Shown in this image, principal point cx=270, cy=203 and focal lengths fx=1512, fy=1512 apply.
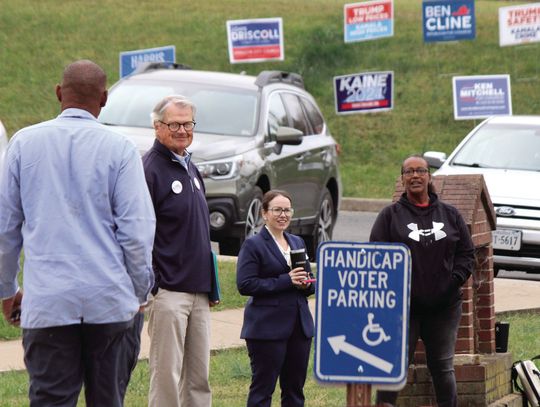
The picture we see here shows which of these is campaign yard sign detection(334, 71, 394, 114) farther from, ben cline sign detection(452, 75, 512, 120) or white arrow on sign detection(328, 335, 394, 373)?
white arrow on sign detection(328, 335, 394, 373)

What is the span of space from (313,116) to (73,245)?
446 inches

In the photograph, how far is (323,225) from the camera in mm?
16266

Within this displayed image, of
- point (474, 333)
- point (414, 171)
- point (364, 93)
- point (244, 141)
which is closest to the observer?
point (414, 171)

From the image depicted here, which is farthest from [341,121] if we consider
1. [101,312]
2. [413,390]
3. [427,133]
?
[101,312]

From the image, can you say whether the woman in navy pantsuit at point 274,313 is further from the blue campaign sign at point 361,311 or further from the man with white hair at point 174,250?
the blue campaign sign at point 361,311

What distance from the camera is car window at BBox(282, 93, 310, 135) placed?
52.7 feet

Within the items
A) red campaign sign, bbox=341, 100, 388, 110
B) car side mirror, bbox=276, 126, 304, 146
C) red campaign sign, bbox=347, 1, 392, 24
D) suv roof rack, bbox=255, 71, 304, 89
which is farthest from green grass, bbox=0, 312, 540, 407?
red campaign sign, bbox=347, 1, 392, 24

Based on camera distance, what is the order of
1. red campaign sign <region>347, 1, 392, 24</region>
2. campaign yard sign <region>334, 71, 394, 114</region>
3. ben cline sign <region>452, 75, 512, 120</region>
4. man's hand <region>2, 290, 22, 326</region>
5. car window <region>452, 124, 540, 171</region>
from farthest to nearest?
red campaign sign <region>347, 1, 392, 24</region> < campaign yard sign <region>334, 71, 394, 114</region> < ben cline sign <region>452, 75, 512, 120</region> < car window <region>452, 124, 540, 171</region> < man's hand <region>2, 290, 22, 326</region>

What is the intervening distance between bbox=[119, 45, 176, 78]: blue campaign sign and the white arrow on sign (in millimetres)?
19423

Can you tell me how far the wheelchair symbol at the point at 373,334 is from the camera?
5.44m

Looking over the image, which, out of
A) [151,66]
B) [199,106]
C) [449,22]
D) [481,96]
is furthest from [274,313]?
[449,22]

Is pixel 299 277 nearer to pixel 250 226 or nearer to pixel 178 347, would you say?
pixel 178 347

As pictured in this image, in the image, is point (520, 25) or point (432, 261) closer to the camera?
point (432, 261)

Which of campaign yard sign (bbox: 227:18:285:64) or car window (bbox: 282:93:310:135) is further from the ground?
campaign yard sign (bbox: 227:18:285:64)
